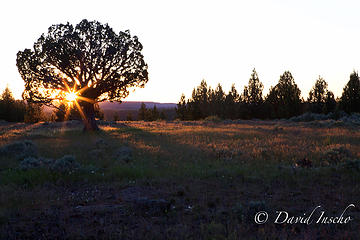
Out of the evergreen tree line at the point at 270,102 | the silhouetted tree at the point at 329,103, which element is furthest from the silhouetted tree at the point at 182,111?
the silhouetted tree at the point at 329,103

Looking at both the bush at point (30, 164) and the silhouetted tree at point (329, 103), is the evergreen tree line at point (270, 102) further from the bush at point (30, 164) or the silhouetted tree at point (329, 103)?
the bush at point (30, 164)

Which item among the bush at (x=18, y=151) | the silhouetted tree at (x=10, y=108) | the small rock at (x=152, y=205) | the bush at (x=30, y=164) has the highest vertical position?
the silhouetted tree at (x=10, y=108)

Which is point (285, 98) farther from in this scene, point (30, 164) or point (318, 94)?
point (30, 164)

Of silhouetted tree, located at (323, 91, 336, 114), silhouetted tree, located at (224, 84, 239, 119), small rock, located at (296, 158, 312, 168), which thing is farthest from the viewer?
silhouetted tree, located at (224, 84, 239, 119)

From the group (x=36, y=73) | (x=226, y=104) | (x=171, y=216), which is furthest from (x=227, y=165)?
(x=226, y=104)

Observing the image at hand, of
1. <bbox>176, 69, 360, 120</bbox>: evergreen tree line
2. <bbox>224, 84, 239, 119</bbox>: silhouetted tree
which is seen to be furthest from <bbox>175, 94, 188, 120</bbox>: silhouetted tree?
<bbox>224, 84, 239, 119</bbox>: silhouetted tree

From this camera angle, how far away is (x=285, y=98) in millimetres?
66750

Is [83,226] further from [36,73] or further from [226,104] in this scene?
[226,104]

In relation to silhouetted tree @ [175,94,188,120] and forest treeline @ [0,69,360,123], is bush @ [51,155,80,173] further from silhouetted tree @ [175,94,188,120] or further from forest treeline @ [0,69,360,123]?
silhouetted tree @ [175,94,188,120]

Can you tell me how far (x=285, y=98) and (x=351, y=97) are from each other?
13.7m

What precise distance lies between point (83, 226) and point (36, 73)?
24241 millimetres

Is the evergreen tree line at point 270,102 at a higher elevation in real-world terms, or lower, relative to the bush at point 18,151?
higher

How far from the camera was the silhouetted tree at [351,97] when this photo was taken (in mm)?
57094

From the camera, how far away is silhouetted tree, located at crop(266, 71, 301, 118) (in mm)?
65250
